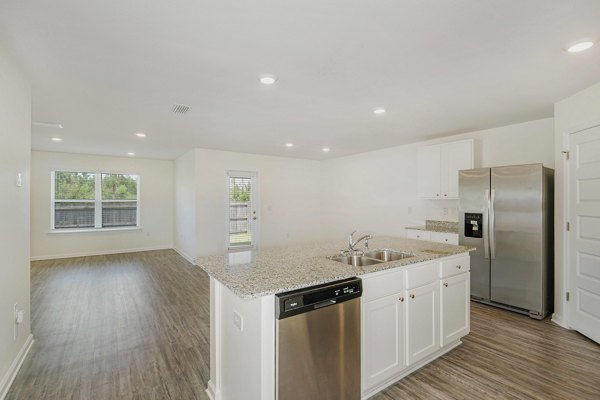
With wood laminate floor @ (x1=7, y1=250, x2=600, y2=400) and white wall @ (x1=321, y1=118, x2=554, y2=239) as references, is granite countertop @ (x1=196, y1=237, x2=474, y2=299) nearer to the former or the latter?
wood laminate floor @ (x1=7, y1=250, x2=600, y2=400)

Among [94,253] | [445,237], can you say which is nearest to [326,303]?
[445,237]

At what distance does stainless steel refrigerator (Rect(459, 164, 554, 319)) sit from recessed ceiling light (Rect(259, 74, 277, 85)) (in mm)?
2974

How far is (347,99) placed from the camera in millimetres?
3008

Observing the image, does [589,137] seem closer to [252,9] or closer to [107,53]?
[252,9]

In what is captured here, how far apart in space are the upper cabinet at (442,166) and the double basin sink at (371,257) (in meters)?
2.41

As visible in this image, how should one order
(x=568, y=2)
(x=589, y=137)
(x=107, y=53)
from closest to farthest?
(x=568, y=2) < (x=107, y=53) < (x=589, y=137)

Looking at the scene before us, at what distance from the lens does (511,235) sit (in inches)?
137

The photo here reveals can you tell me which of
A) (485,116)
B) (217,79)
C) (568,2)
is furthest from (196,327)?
(485,116)

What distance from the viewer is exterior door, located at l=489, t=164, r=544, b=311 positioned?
3266mm

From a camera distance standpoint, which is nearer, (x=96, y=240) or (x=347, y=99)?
(x=347, y=99)

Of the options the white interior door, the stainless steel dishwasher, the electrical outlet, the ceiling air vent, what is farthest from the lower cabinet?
the ceiling air vent

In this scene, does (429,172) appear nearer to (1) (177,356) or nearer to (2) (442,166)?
(2) (442,166)

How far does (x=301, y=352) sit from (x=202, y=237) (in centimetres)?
466

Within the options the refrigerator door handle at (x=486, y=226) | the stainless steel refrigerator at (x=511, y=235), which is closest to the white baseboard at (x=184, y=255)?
the stainless steel refrigerator at (x=511, y=235)
